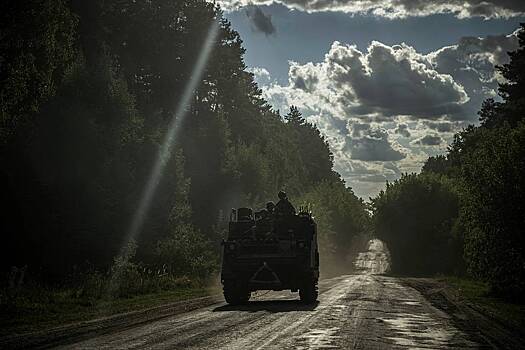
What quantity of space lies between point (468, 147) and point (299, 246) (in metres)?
52.6

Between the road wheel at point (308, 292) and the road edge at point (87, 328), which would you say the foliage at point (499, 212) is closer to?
the road wheel at point (308, 292)

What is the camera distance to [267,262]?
62.8 ft

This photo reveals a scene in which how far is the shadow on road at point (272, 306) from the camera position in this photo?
694 inches

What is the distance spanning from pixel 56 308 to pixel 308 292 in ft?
23.5

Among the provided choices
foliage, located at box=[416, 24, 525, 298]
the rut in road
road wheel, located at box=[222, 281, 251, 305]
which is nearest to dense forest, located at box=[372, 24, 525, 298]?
foliage, located at box=[416, 24, 525, 298]

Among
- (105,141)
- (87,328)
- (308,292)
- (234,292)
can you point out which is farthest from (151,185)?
(87,328)

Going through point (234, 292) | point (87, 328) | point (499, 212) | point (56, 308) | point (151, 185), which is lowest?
point (87, 328)

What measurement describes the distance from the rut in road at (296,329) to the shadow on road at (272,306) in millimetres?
26

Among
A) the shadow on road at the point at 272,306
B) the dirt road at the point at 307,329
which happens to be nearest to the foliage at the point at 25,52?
the dirt road at the point at 307,329

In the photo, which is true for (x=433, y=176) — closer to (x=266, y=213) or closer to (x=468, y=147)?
(x=468, y=147)

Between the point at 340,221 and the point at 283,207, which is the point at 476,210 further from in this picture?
the point at 340,221

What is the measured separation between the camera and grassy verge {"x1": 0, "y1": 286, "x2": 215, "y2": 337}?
14087mm

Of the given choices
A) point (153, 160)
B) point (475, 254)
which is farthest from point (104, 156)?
point (475, 254)

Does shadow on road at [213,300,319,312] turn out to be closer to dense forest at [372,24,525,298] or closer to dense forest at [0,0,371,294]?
dense forest at [0,0,371,294]
